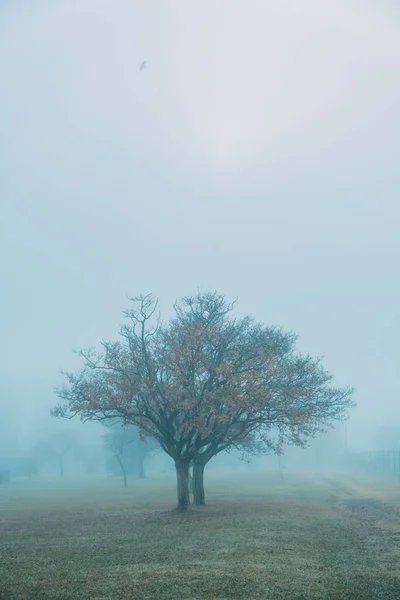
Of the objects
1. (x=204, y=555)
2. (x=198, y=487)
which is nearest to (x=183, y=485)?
(x=198, y=487)

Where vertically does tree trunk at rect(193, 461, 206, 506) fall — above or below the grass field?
above

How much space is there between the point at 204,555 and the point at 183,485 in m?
23.5

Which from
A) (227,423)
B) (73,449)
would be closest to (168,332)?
(227,423)

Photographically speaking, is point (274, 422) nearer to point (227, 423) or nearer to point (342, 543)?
point (227, 423)

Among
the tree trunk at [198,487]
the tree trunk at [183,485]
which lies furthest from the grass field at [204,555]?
the tree trunk at [198,487]

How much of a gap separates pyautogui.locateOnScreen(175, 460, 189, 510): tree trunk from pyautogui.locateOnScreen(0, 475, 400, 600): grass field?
113 centimetres

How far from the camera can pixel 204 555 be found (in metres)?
25.1

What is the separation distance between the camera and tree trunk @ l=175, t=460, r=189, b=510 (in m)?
47.7

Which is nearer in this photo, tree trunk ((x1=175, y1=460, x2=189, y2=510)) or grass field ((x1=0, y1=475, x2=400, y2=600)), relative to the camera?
grass field ((x1=0, y1=475, x2=400, y2=600))

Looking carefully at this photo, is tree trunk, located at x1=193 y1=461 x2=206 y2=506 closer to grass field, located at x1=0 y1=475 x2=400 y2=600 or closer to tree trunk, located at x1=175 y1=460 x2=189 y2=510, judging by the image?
tree trunk, located at x1=175 y1=460 x2=189 y2=510

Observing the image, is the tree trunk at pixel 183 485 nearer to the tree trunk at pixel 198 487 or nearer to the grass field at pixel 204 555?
the grass field at pixel 204 555

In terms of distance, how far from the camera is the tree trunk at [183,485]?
1876 inches

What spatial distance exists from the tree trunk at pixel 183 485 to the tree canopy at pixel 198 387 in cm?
7

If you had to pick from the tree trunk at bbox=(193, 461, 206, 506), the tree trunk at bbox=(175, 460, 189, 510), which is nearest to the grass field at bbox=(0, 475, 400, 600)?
the tree trunk at bbox=(175, 460, 189, 510)
